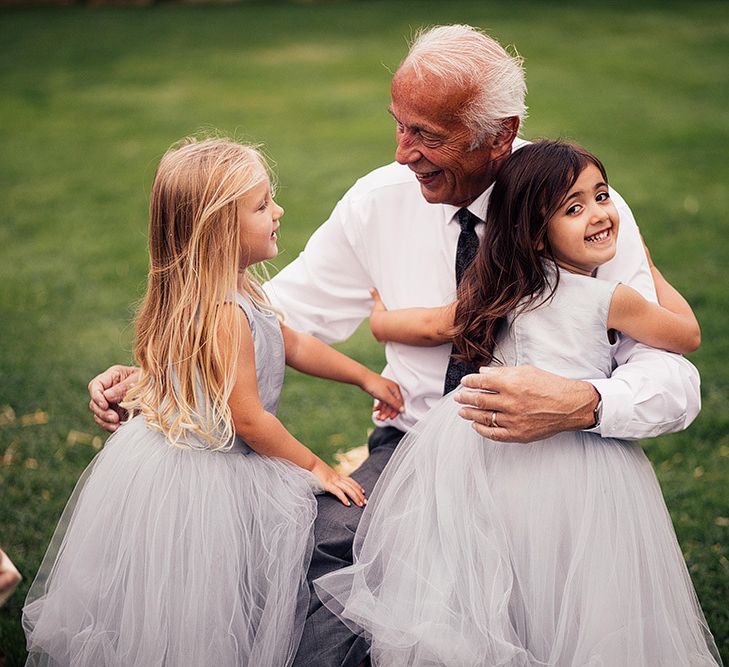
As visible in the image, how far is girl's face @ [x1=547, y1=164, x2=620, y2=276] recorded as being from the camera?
8.47 feet

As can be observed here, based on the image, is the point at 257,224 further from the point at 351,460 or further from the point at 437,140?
the point at 351,460

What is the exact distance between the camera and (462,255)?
9.48 ft

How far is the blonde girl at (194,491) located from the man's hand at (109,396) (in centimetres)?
15

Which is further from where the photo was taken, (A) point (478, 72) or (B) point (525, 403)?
(A) point (478, 72)

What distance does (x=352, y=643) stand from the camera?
2611mm

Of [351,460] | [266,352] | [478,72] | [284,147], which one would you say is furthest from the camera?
[284,147]

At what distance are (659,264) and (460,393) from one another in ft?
14.0

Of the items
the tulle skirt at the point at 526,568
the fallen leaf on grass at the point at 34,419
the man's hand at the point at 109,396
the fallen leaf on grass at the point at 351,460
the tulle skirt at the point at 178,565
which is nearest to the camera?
the tulle skirt at the point at 526,568

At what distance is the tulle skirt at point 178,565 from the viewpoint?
2547 mm

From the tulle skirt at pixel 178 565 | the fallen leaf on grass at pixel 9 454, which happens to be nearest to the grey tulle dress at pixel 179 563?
the tulle skirt at pixel 178 565

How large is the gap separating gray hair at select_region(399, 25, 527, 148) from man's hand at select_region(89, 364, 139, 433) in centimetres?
121

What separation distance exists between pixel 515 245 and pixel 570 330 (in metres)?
0.27

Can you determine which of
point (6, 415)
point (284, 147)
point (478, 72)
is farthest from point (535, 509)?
point (284, 147)

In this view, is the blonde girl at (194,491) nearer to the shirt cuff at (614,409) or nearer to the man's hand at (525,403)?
the man's hand at (525,403)
